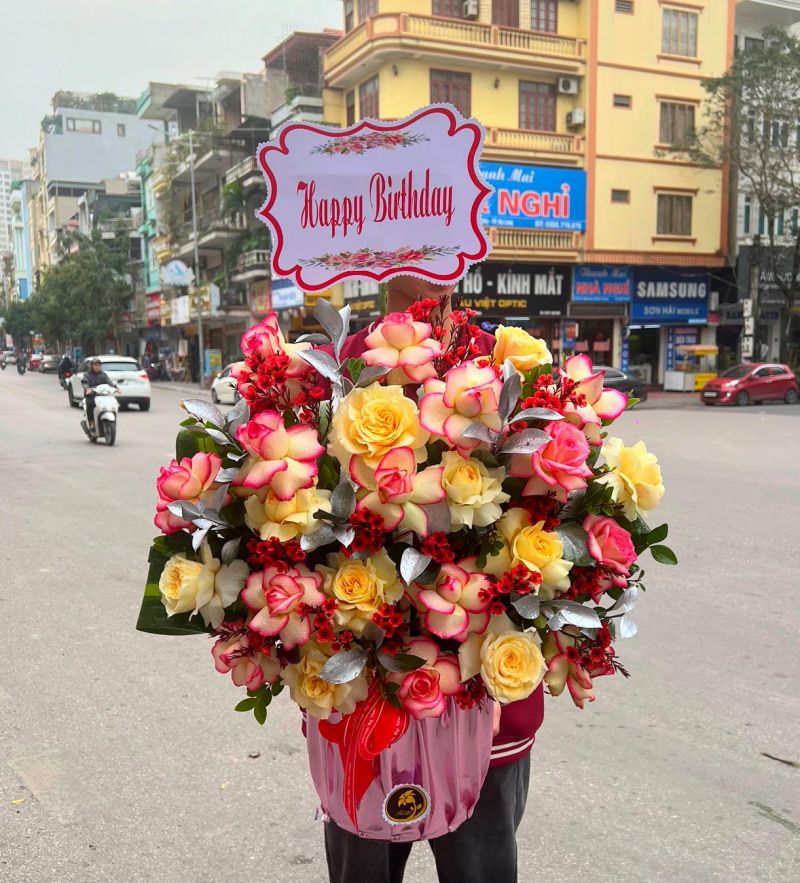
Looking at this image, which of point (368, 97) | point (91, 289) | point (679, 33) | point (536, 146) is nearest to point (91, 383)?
point (368, 97)

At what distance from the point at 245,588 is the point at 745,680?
10.1 feet

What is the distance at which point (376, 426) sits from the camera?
1448mm

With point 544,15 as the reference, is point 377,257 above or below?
below

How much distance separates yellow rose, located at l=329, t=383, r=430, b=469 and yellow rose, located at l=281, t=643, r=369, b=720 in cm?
37

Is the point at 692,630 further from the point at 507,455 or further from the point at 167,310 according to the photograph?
the point at 167,310

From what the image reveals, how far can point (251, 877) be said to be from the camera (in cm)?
247

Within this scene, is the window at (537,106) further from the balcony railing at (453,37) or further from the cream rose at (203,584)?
the cream rose at (203,584)

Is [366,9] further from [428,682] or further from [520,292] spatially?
[428,682]

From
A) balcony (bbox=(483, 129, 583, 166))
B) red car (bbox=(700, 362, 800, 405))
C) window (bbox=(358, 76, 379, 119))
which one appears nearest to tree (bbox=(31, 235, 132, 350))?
window (bbox=(358, 76, 379, 119))

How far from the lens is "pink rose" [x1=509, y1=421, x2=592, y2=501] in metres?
1.45

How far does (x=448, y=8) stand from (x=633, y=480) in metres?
26.6

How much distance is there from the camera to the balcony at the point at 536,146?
992 inches

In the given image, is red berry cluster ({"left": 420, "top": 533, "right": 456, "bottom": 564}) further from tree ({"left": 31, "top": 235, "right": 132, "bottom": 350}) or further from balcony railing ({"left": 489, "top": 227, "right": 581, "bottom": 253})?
tree ({"left": 31, "top": 235, "right": 132, "bottom": 350})

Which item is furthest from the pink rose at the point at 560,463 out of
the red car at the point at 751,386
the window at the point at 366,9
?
the window at the point at 366,9
